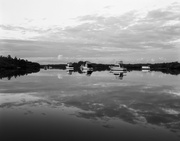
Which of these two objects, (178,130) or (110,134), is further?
(178,130)

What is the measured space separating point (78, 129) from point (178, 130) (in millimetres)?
6756

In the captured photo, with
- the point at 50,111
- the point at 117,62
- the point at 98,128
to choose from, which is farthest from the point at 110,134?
the point at 117,62

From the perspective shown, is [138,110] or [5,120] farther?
[138,110]

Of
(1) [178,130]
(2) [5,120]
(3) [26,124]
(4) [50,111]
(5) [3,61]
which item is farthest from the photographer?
(5) [3,61]

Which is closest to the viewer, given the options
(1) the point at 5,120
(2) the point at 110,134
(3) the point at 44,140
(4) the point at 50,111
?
(3) the point at 44,140

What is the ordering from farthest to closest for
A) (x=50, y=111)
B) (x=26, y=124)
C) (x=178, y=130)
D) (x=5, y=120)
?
(x=50, y=111) < (x=5, y=120) < (x=26, y=124) < (x=178, y=130)

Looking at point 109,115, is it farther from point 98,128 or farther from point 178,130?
point 178,130

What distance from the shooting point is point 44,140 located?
11711 millimetres

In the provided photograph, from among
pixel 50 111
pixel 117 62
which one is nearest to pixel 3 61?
pixel 117 62

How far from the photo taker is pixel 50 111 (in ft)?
62.6

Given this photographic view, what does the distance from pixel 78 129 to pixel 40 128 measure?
2.58 m

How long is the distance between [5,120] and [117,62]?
440ft

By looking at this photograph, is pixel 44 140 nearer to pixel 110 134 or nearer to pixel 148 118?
pixel 110 134

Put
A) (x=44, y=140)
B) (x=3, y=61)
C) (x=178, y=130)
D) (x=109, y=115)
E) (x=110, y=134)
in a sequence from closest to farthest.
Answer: (x=44, y=140) < (x=110, y=134) < (x=178, y=130) < (x=109, y=115) < (x=3, y=61)
